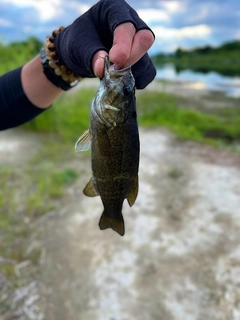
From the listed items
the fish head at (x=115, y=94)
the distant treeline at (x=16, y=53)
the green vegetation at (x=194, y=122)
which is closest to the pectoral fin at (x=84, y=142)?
the fish head at (x=115, y=94)

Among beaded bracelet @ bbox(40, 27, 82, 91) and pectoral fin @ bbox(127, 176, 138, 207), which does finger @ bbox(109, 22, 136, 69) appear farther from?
beaded bracelet @ bbox(40, 27, 82, 91)

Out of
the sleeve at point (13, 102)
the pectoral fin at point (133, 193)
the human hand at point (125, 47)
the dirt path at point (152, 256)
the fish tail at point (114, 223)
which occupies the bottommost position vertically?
the dirt path at point (152, 256)

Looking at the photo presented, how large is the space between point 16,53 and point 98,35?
10.1 m

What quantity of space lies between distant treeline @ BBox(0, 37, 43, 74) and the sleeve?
28.2 feet

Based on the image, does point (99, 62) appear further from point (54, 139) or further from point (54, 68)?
point (54, 139)

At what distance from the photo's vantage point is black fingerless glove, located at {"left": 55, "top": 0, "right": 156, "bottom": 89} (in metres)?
1.65

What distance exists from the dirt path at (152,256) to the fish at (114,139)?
122 inches

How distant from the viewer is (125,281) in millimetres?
4832

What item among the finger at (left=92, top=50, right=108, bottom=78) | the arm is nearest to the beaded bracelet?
the arm

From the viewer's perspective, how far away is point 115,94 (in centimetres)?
164

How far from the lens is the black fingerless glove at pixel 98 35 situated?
1652 millimetres

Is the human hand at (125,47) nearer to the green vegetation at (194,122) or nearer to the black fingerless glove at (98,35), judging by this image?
the black fingerless glove at (98,35)

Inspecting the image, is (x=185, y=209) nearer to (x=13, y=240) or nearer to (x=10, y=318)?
(x=13, y=240)

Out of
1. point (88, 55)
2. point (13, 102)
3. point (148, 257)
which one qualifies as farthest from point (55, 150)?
point (88, 55)
